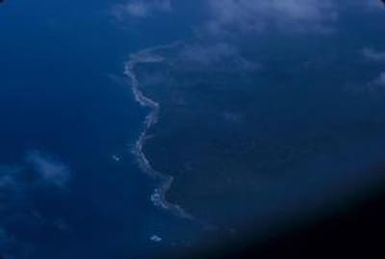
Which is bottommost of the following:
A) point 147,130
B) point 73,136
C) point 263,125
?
point 73,136

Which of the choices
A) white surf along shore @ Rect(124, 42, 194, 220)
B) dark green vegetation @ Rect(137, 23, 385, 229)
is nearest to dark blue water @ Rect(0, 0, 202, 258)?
white surf along shore @ Rect(124, 42, 194, 220)

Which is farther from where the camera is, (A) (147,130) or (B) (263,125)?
(A) (147,130)

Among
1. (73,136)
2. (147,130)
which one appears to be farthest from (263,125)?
(73,136)

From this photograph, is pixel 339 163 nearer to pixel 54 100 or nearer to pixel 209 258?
pixel 209 258

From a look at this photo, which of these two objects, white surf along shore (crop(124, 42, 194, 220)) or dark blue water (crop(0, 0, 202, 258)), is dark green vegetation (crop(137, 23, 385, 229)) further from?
dark blue water (crop(0, 0, 202, 258))

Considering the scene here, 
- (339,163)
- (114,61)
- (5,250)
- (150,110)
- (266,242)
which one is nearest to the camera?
(266,242)

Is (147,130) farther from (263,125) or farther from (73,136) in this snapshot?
(263,125)

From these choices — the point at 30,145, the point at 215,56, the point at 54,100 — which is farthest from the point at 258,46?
the point at 30,145

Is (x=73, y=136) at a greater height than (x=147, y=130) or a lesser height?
lesser
